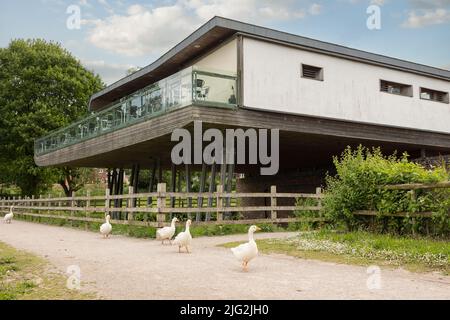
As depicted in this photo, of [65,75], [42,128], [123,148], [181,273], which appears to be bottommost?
[181,273]

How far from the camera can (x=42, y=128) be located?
38.3 m

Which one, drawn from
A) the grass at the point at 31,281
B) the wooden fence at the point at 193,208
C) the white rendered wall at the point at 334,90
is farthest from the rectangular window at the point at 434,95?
the grass at the point at 31,281

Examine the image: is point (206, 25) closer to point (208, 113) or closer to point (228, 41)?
point (228, 41)

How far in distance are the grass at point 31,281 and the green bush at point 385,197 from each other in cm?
779

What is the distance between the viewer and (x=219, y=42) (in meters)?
18.5

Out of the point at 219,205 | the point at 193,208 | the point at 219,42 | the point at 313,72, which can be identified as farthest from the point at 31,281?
the point at 313,72

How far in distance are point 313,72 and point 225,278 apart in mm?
13988

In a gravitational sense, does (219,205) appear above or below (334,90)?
below

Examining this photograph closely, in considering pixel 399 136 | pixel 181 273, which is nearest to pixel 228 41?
pixel 399 136

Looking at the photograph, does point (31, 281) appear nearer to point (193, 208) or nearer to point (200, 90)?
point (193, 208)

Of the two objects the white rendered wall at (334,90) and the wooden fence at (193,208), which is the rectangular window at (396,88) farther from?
the wooden fence at (193,208)

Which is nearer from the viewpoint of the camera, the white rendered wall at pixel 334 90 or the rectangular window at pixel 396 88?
the white rendered wall at pixel 334 90

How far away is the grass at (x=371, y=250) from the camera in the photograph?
8.52 meters
